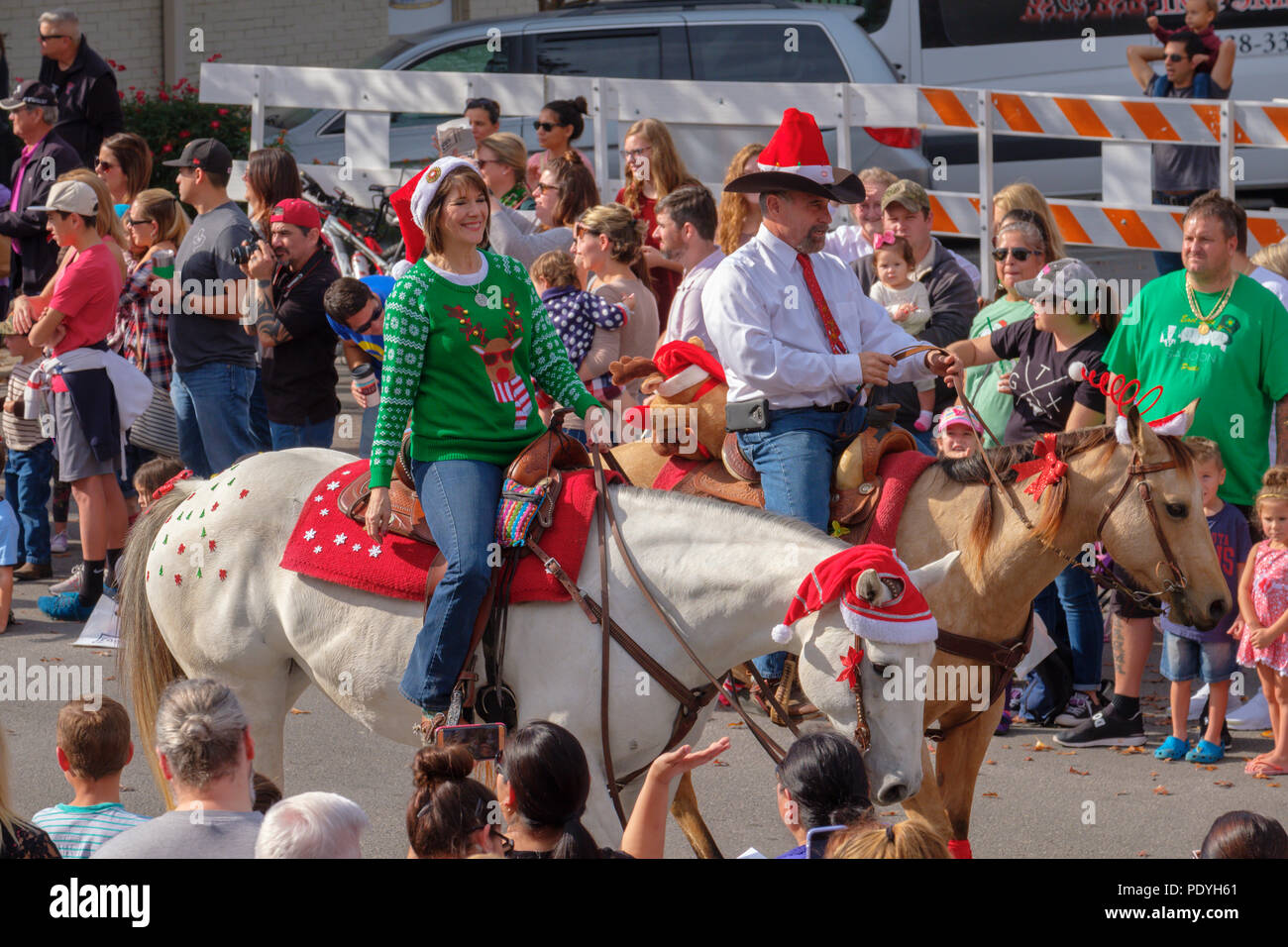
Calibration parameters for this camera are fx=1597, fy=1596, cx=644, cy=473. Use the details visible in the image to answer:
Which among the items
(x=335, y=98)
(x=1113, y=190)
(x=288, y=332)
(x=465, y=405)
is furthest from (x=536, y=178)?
(x=465, y=405)

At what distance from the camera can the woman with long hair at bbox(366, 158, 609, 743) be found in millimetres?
4844

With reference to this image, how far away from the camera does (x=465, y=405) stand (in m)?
5.04

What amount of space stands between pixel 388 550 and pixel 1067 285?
3504 millimetres

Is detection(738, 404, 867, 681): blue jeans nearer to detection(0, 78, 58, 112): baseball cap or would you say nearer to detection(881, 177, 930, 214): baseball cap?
detection(881, 177, 930, 214): baseball cap

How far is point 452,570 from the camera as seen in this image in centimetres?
483

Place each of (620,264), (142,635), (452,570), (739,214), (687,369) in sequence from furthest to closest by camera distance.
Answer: (620,264), (739,214), (687,369), (142,635), (452,570)

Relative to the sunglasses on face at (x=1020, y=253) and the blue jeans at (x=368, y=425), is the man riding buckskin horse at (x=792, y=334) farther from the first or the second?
the blue jeans at (x=368, y=425)

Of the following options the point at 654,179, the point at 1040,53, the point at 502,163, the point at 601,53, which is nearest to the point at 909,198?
the point at 654,179

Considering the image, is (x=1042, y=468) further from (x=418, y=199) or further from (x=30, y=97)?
(x=30, y=97)

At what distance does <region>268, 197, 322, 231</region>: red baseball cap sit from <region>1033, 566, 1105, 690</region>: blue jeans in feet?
14.7

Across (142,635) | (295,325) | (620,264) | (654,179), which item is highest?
(654,179)

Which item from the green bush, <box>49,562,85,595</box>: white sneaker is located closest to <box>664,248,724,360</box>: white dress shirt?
<box>49,562,85,595</box>: white sneaker

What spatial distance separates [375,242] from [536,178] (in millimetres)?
2386
